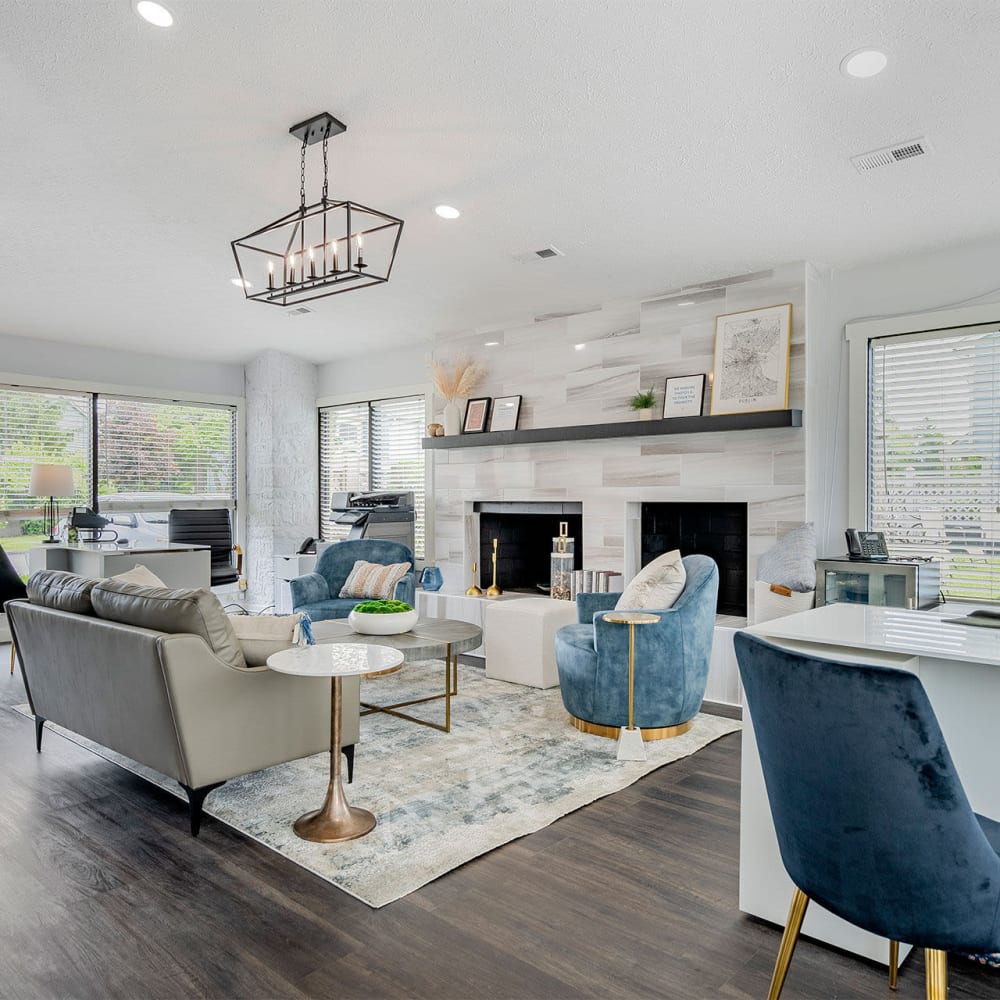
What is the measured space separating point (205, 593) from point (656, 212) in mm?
2724

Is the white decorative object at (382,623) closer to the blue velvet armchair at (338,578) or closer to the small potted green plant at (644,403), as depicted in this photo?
the blue velvet armchair at (338,578)

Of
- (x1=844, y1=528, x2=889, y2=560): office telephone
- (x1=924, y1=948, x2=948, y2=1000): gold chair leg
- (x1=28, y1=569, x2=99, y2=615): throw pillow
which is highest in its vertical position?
(x1=844, y1=528, x2=889, y2=560): office telephone

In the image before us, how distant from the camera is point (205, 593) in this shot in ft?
9.57

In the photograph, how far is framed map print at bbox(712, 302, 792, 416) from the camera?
4492mm

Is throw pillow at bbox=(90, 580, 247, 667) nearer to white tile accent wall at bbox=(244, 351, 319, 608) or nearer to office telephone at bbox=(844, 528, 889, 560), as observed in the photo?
office telephone at bbox=(844, 528, 889, 560)

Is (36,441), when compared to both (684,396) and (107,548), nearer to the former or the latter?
(107,548)

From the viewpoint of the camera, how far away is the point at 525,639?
4836 mm

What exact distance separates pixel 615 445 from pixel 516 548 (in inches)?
Result: 58.7

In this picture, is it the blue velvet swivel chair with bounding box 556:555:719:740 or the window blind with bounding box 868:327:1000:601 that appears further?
the window blind with bounding box 868:327:1000:601

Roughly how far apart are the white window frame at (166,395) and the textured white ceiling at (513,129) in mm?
1803

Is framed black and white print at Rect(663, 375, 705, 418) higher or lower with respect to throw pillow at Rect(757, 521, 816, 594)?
higher

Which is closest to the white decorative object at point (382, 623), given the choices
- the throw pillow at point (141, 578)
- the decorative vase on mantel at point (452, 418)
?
the throw pillow at point (141, 578)

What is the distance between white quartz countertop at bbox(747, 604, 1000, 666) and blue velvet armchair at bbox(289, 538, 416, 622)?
3587mm

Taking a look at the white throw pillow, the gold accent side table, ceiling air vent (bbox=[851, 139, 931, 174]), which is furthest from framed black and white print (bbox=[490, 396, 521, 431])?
ceiling air vent (bbox=[851, 139, 931, 174])
